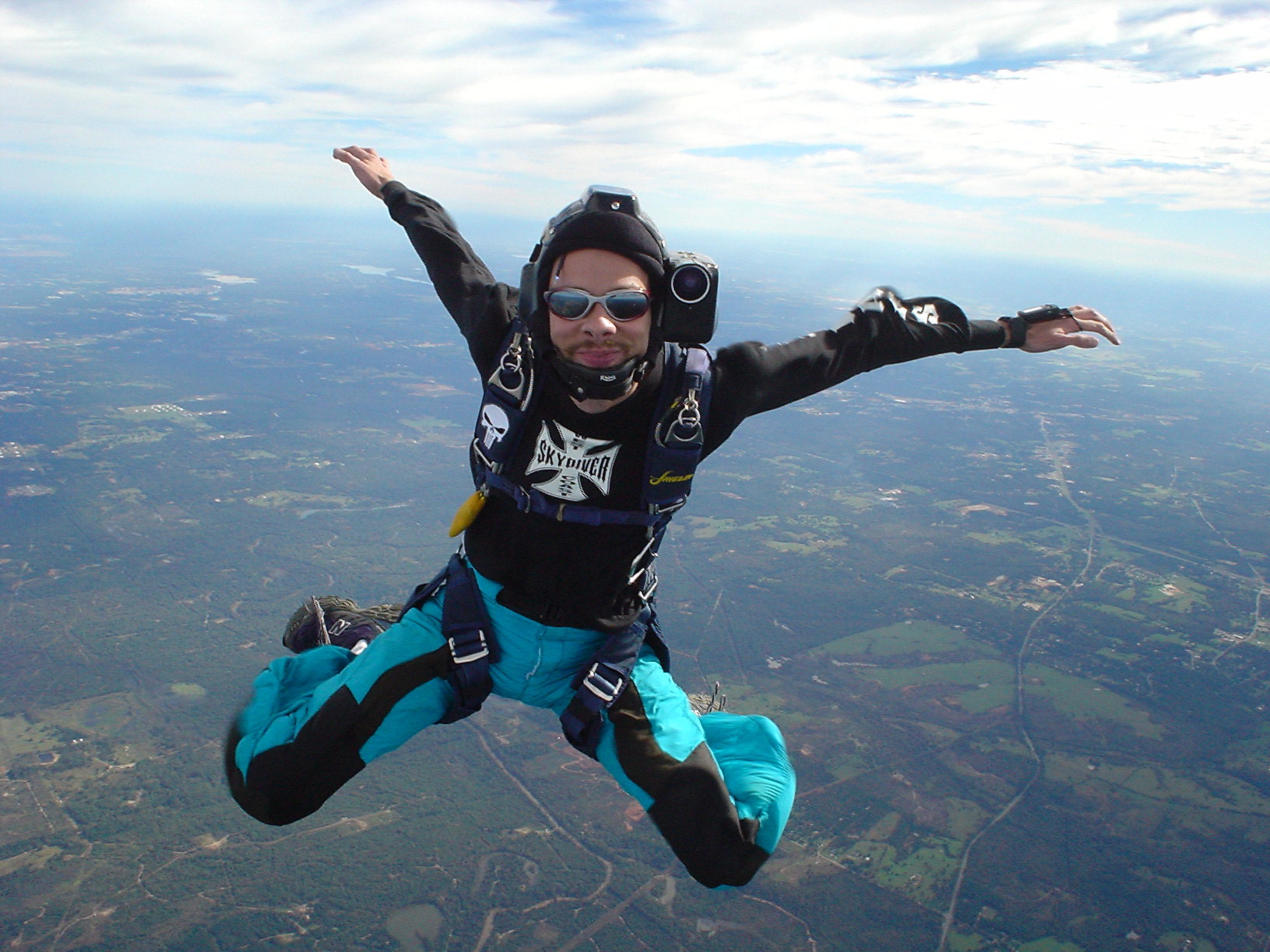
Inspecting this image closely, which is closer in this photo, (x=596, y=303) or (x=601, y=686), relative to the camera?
(x=596, y=303)

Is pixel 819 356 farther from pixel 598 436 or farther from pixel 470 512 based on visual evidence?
pixel 470 512

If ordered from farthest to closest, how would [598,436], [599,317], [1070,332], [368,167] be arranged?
1. [368,167]
2. [1070,332]
3. [598,436]
4. [599,317]

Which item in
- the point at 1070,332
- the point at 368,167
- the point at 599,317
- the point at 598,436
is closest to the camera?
the point at 599,317

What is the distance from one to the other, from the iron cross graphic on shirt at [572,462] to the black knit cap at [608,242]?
1.85 feet

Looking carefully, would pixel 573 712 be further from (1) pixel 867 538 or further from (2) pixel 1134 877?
(1) pixel 867 538

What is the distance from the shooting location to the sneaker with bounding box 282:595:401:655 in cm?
409

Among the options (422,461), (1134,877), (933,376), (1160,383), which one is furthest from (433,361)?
(1160,383)

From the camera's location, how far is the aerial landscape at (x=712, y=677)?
39.7m

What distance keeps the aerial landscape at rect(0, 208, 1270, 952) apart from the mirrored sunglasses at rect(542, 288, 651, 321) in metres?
1.12

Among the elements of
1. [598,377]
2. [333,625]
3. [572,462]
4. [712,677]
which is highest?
[598,377]

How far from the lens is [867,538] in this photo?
80.8 meters

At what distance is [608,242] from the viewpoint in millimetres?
3078

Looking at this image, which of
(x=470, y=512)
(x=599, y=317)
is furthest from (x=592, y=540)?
(x=599, y=317)

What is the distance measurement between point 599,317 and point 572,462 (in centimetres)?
60
